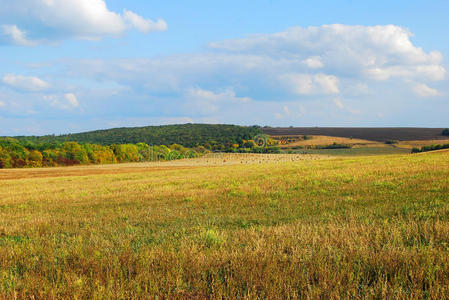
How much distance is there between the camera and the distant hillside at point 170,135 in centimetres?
13300

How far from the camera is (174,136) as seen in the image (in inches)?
6029

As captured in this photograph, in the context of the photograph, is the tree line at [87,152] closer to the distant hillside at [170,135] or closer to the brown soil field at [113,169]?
the distant hillside at [170,135]

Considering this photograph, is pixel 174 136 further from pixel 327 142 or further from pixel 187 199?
pixel 187 199

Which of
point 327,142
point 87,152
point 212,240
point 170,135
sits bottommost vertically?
point 87,152

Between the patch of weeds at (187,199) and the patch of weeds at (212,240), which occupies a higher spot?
the patch of weeds at (212,240)

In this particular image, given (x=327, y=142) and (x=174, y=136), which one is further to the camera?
(x=174, y=136)

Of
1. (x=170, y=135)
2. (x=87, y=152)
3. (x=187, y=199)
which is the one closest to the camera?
(x=187, y=199)

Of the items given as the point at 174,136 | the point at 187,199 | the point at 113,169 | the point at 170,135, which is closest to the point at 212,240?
the point at 187,199

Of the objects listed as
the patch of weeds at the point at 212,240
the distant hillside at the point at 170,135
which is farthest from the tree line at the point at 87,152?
the patch of weeds at the point at 212,240

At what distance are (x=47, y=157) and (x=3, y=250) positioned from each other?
9109cm

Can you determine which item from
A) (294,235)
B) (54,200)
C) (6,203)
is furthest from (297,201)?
(6,203)

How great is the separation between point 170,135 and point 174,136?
14.9 ft

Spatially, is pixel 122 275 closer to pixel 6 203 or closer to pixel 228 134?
pixel 6 203

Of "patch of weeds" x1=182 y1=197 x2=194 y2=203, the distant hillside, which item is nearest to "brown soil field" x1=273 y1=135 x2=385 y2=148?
the distant hillside
